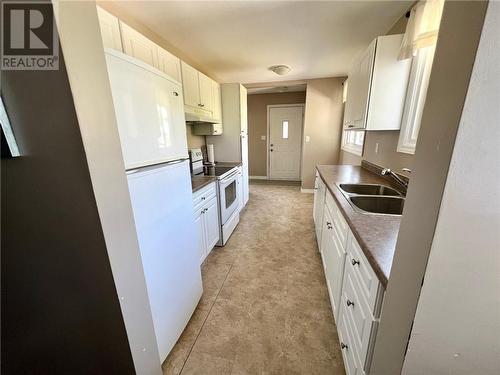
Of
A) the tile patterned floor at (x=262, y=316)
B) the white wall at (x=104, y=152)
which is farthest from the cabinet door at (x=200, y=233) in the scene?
the white wall at (x=104, y=152)

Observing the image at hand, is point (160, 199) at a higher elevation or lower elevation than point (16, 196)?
lower

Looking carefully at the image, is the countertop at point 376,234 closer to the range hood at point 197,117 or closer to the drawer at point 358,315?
the drawer at point 358,315

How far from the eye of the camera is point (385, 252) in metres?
0.82

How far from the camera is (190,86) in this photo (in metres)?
2.32

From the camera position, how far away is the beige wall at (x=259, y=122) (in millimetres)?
5289

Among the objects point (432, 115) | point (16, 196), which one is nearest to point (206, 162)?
point (16, 196)

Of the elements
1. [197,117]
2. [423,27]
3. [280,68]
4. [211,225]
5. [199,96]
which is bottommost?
[211,225]

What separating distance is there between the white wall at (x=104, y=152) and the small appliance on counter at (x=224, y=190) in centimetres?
154

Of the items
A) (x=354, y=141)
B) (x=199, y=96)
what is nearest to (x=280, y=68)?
(x=199, y=96)

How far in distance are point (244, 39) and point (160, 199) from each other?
81.0 inches

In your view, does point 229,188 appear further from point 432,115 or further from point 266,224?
point 432,115

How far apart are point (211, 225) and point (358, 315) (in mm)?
1625

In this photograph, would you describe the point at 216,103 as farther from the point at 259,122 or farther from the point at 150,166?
the point at 259,122
